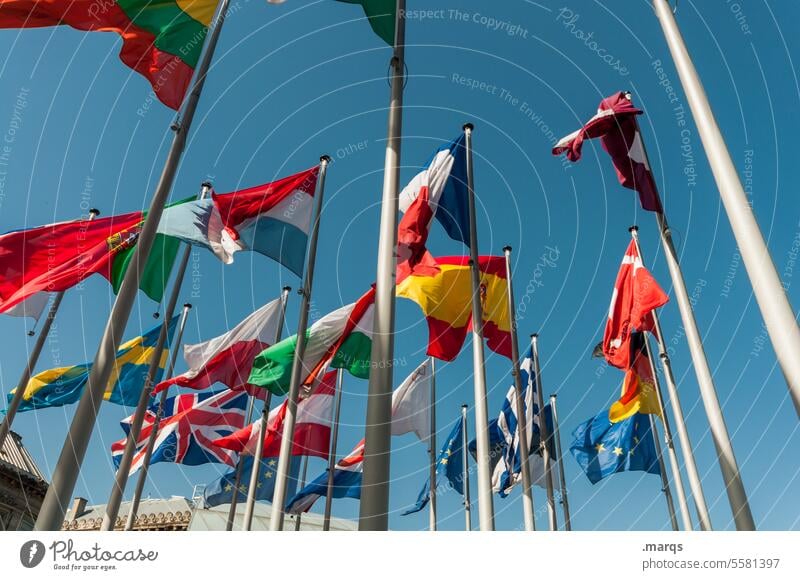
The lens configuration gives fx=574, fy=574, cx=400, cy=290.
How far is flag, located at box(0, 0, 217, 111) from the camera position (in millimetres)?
10258

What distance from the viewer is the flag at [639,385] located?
15.6 m

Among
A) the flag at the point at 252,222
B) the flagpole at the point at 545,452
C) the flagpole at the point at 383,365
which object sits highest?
the flag at the point at 252,222

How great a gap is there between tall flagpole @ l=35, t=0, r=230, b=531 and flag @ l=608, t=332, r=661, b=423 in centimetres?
1220

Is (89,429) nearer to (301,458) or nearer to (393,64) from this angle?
(393,64)

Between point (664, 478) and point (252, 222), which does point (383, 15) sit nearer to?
point (252, 222)

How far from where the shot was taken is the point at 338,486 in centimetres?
2175

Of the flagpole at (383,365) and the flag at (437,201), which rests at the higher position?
the flag at (437,201)

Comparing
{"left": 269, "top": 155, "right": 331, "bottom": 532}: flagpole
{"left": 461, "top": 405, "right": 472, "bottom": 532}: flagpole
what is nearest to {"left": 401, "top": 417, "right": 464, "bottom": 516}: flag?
{"left": 461, "top": 405, "right": 472, "bottom": 532}: flagpole

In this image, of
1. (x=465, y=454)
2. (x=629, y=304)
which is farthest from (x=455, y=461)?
(x=629, y=304)

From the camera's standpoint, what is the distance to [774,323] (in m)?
5.74

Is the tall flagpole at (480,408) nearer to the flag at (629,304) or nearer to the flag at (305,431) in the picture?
the flag at (629,304)

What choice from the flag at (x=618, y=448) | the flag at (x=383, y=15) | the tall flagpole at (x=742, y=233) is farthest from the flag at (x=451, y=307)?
the tall flagpole at (x=742, y=233)
